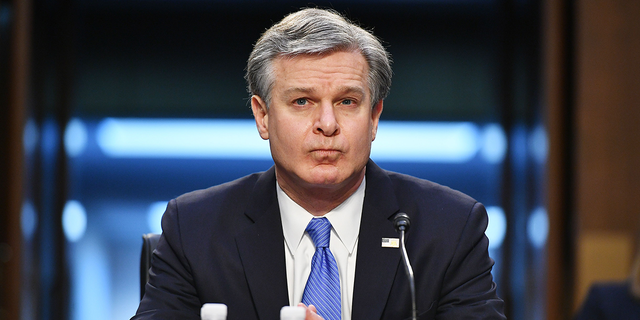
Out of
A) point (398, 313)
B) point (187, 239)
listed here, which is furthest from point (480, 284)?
point (187, 239)

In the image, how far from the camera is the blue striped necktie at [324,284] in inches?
65.2

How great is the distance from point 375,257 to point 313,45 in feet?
1.96

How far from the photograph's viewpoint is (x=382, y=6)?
4297 millimetres

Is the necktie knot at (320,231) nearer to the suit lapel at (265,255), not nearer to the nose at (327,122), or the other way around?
the suit lapel at (265,255)

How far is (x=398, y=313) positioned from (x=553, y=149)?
2317mm

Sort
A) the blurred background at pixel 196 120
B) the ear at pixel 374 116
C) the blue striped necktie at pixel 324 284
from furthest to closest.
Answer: the blurred background at pixel 196 120, the ear at pixel 374 116, the blue striped necktie at pixel 324 284

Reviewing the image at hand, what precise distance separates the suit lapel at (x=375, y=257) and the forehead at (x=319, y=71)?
1.11 ft

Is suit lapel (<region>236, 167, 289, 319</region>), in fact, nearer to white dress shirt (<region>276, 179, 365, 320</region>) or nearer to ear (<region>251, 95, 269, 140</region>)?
white dress shirt (<region>276, 179, 365, 320</region>)

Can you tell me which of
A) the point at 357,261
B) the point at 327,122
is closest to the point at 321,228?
the point at 357,261

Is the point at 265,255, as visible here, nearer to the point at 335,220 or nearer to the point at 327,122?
the point at 335,220

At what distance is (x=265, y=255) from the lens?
5.81ft

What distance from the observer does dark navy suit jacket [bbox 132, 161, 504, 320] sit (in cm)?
169

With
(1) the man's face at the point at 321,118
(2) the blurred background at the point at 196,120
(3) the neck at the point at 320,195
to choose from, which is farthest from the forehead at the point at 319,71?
(2) the blurred background at the point at 196,120

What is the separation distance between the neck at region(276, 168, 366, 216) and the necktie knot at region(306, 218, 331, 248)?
6 centimetres
